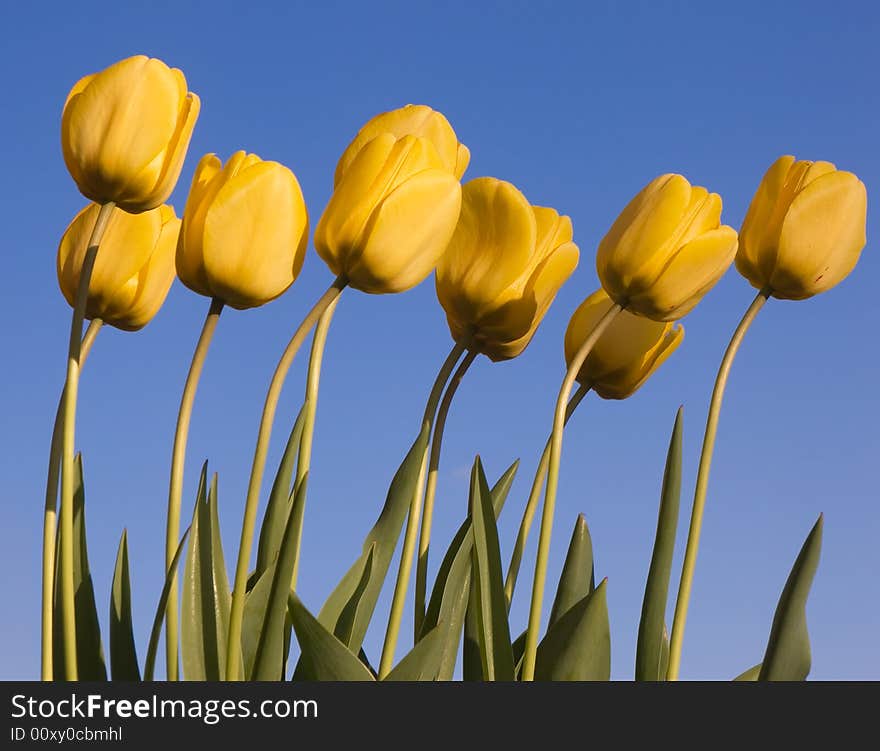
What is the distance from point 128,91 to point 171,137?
2.5 inches

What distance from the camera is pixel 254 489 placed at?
3.42 feet

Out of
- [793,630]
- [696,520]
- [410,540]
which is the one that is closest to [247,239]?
[410,540]

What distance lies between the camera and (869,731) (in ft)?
3.43

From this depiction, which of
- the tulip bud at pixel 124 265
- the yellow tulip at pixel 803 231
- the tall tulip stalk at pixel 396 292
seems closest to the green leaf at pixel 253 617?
the tall tulip stalk at pixel 396 292

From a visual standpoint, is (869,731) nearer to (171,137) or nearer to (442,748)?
(442,748)

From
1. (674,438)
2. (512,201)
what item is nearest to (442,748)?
(674,438)

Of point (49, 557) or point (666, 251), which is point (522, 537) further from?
point (49, 557)

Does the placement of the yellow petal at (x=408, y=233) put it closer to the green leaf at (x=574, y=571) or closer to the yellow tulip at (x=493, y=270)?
the yellow tulip at (x=493, y=270)

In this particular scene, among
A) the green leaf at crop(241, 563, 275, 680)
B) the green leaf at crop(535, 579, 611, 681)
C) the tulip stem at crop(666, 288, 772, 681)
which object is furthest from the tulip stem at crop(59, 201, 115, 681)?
the tulip stem at crop(666, 288, 772, 681)

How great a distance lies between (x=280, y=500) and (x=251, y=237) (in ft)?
1.02

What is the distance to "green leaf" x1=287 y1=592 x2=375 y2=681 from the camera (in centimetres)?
105

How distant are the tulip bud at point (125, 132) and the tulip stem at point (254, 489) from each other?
0.74 ft

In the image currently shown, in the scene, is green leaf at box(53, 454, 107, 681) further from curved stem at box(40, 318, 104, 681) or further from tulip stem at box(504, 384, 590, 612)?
tulip stem at box(504, 384, 590, 612)

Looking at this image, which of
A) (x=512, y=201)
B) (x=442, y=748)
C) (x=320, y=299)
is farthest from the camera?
(x=512, y=201)
